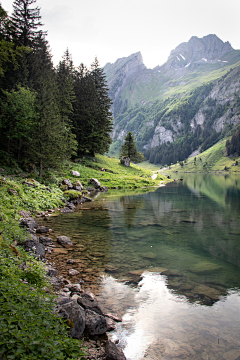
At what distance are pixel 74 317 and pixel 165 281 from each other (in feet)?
14.8

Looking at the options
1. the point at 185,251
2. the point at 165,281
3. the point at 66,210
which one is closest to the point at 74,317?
the point at 165,281

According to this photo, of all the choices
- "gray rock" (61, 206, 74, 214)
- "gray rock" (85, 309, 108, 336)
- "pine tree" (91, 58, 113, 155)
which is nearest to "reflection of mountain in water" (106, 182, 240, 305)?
"gray rock" (85, 309, 108, 336)

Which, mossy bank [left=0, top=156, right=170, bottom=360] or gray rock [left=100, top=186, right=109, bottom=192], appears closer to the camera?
mossy bank [left=0, top=156, right=170, bottom=360]

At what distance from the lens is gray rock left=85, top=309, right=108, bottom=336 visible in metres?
5.66

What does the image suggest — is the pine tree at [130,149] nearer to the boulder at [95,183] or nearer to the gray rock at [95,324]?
the boulder at [95,183]

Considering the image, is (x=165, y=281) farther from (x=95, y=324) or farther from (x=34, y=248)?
(x=34, y=248)

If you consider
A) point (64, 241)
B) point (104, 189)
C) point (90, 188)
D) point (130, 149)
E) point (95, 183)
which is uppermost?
point (130, 149)

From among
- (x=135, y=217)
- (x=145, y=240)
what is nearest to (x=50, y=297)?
(x=145, y=240)

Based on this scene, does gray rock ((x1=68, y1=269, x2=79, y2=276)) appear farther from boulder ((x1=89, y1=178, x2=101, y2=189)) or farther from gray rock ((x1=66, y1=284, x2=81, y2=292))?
boulder ((x1=89, y1=178, x2=101, y2=189))

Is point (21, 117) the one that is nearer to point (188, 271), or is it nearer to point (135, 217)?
point (135, 217)

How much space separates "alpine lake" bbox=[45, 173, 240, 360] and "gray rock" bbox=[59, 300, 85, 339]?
3.40 feet

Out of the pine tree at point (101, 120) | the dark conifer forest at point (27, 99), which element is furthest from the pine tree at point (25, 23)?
the pine tree at point (101, 120)

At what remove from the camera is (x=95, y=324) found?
18.8 feet

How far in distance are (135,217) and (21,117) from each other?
1917 centimetres
